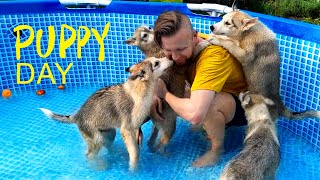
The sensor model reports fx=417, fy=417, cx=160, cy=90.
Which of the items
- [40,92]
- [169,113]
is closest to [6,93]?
[40,92]

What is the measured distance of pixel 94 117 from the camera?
11.9ft

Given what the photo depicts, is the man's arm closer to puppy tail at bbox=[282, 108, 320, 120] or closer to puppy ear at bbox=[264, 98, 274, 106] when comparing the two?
puppy ear at bbox=[264, 98, 274, 106]

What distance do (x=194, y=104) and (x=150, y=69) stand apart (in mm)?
521

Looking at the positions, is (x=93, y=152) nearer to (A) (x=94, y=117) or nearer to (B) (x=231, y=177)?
(A) (x=94, y=117)

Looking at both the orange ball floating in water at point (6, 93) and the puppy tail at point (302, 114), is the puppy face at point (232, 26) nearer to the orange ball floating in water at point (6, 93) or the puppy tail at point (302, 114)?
the puppy tail at point (302, 114)

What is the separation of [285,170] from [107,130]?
67.0 inches

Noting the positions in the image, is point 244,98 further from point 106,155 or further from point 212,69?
point 106,155

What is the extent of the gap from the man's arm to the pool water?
684 millimetres

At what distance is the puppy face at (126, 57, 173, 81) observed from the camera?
3.52m

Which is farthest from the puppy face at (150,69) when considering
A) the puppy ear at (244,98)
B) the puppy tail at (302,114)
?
the puppy tail at (302,114)

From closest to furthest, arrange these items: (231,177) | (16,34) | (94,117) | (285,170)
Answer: (231,177) → (94,117) → (285,170) → (16,34)

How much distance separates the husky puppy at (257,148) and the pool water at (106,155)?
23.7 inches

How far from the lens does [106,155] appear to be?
4.07 metres

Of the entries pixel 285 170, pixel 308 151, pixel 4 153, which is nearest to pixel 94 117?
pixel 4 153
